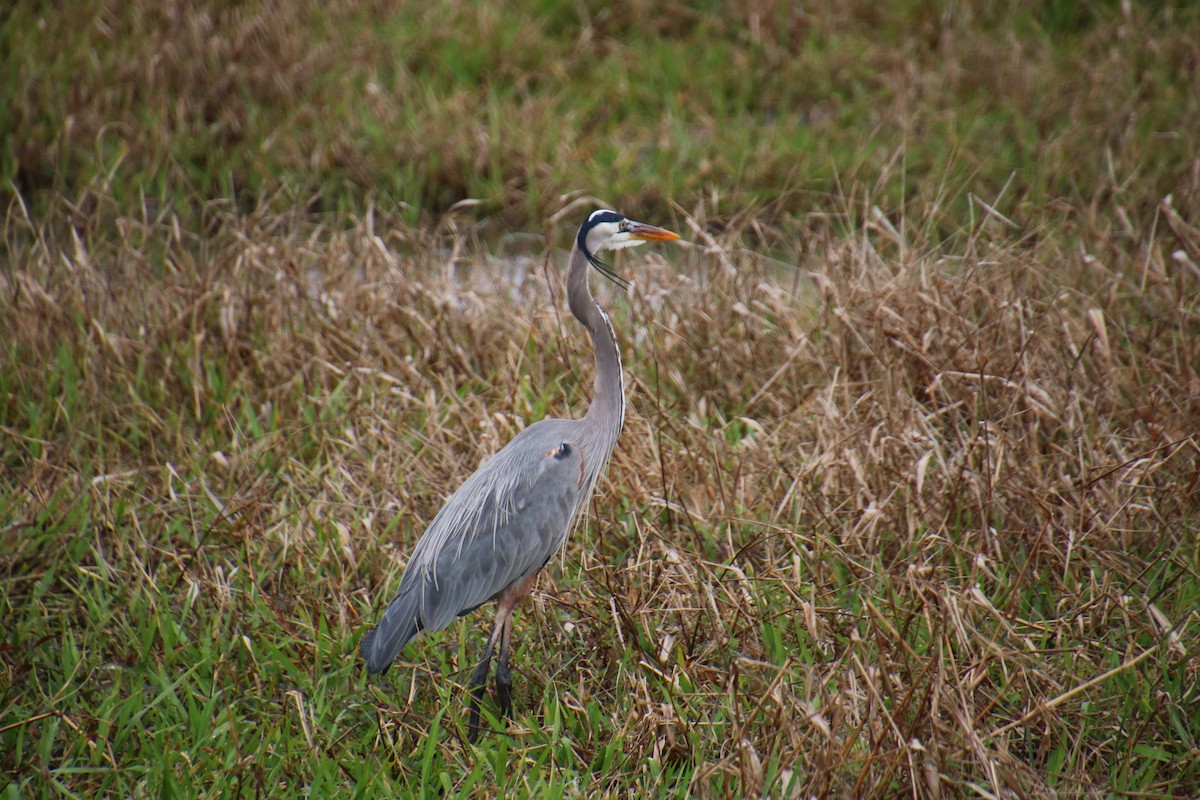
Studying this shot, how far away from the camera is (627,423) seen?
4031 mm

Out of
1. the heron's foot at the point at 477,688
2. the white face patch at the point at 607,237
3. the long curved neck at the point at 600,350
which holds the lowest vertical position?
the heron's foot at the point at 477,688

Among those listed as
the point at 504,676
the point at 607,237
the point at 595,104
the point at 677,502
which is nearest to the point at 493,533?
the point at 504,676

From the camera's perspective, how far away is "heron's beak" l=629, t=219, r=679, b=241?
334 cm

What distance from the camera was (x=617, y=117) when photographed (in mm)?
6781

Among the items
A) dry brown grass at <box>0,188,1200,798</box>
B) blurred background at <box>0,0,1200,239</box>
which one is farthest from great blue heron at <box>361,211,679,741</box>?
blurred background at <box>0,0,1200,239</box>

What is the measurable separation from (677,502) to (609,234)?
3.05 ft

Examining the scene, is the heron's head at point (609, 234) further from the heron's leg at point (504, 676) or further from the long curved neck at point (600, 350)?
the heron's leg at point (504, 676)

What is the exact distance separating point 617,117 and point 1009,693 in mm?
4665

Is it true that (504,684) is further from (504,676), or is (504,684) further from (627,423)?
(627,423)

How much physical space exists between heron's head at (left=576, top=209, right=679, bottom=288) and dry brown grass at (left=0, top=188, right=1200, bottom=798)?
719mm

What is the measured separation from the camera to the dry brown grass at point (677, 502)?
9.25ft

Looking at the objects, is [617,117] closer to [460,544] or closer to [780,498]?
[780,498]

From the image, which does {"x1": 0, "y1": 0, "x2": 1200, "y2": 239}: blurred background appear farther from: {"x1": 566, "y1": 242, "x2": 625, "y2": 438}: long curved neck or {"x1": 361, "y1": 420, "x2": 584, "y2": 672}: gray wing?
{"x1": 361, "y1": 420, "x2": 584, "y2": 672}: gray wing

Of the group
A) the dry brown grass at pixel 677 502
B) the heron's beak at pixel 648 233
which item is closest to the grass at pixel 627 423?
the dry brown grass at pixel 677 502
